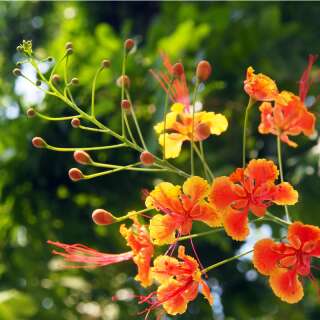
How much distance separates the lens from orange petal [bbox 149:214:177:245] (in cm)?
117

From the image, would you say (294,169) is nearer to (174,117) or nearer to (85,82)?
(85,82)

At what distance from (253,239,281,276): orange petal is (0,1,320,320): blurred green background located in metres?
1.06

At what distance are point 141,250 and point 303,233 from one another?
1.02 feet

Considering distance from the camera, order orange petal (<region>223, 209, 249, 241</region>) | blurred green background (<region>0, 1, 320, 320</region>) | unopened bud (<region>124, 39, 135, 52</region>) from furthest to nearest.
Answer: blurred green background (<region>0, 1, 320, 320</region>) → unopened bud (<region>124, 39, 135, 52</region>) → orange petal (<region>223, 209, 249, 241</region>)

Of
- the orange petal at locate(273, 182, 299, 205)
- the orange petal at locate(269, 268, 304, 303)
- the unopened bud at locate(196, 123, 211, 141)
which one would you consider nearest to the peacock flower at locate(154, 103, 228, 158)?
the unopened bud at locate(196, 123, 211, 141)

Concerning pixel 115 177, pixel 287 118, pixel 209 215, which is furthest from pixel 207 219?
pixel 115 177

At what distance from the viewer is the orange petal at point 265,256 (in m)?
1.12

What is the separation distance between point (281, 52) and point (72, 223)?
1.08 metres

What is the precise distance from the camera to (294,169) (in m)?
2.41

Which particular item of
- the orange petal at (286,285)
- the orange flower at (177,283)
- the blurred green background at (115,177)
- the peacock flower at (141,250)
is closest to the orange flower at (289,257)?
the orange petal at (286,285)

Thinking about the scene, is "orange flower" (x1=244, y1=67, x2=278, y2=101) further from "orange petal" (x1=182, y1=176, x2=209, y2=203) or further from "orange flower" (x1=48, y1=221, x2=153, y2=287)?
"orange flower" (x1=48, y1=221, x2=153, y2=287)

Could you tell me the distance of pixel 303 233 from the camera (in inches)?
44.5

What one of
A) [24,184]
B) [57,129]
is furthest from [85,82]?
[24,184]

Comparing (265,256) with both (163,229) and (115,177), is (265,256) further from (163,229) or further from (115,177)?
(115,177)
